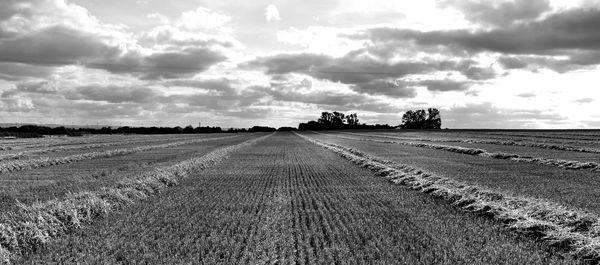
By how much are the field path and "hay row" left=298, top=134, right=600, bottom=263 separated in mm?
434

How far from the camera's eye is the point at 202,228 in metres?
9.43

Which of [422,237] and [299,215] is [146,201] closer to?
[299,215]

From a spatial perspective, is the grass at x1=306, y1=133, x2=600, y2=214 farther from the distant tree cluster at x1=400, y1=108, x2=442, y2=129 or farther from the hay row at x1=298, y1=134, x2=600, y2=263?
the distant tree cluster at x1=400, y1=108, x2=442, y2=129

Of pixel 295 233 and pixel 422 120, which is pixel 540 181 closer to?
pixel 295 233

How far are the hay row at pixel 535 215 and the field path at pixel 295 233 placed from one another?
1.42ft

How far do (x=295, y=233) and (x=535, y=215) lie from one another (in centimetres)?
537

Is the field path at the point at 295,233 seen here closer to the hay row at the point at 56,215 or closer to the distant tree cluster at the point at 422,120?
the hay row at the point at 56,215

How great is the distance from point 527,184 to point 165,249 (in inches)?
512

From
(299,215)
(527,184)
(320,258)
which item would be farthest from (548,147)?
(320,258)

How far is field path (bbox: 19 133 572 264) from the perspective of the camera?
7484 mm

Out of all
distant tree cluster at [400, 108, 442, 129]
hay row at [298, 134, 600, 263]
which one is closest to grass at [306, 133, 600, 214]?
hay row at [298, 134, 600, 263]

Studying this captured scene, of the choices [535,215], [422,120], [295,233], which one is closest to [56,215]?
[295,233]

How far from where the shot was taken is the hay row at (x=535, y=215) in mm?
8242

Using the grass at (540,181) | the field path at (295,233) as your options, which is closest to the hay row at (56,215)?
the field path at (295,233)
